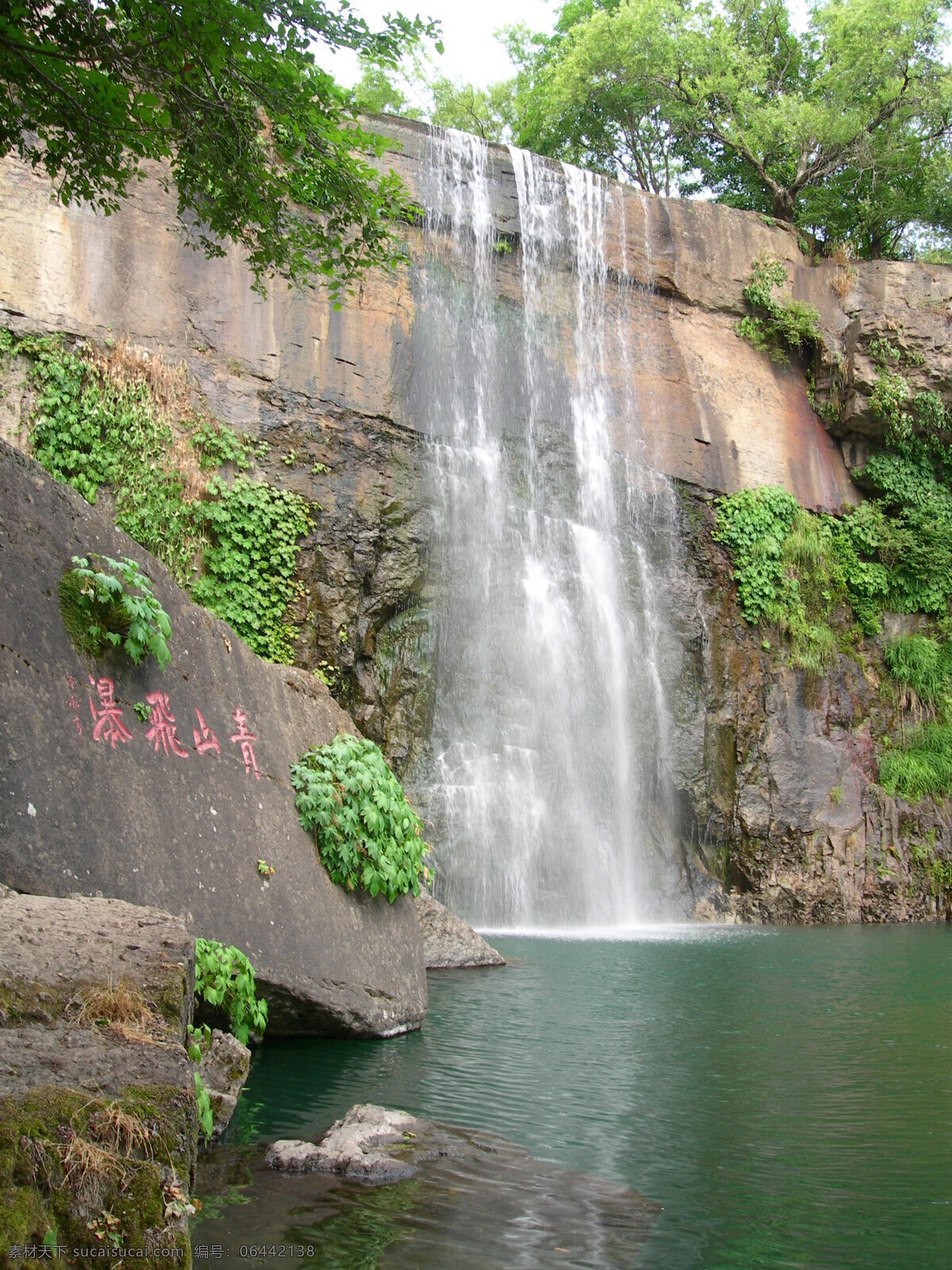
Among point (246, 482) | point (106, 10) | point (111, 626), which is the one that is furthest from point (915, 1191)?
point (246, 482)

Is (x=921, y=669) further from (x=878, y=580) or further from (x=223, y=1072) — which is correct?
(x=223, y=1072)

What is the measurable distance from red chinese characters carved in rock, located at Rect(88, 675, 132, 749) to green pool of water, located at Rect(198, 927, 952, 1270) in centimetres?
168

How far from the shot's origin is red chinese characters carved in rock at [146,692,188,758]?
489 cm

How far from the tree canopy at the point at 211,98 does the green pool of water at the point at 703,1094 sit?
4813 millimetres

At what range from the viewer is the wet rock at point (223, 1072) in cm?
378

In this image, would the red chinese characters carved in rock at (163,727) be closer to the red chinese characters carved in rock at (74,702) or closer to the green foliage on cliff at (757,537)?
the red chinese characters carved in rock at (74,702)

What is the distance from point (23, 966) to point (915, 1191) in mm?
2951

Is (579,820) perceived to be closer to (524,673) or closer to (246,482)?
(524,673)

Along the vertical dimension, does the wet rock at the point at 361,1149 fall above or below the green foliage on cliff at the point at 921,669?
below

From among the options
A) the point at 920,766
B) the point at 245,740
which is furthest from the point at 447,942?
the point at 920,766

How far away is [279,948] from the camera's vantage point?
196 inches

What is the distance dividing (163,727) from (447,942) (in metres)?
3.63

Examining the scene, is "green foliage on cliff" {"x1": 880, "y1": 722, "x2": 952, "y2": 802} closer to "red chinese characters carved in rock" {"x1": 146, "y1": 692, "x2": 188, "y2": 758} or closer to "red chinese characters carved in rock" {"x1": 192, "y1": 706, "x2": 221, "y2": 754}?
"red chinese characters carved in rock" {"x1": 192, "y1": 706, "x2": 221, "y2": 754}

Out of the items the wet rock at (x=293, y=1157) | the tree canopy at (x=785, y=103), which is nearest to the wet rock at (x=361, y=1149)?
the wet rock at (x=293, y=1157)
